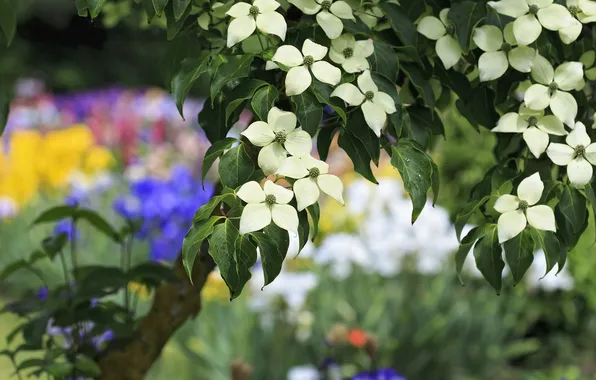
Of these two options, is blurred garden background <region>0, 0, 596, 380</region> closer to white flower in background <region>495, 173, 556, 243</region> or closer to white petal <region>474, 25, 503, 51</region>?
white petal <region>474, 25, 503, 51</region>

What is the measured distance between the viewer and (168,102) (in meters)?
6.62

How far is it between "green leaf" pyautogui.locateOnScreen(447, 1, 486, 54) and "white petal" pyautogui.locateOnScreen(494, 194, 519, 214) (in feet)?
0.70

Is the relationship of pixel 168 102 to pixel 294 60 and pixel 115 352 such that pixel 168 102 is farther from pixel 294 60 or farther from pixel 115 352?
pixel 294 60

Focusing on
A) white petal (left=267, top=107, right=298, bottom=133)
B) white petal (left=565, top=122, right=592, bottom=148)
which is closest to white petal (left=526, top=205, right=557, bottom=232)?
white petal (left=565, top=122, right=592, bottom=148)

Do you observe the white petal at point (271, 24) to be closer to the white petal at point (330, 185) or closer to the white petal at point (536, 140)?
the white petal at point (330, 185)

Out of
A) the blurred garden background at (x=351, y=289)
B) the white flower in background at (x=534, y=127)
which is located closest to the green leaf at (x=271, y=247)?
the white flower in background at (x=534, y=127)

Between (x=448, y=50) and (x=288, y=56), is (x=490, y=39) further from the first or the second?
(x=288, y=56)

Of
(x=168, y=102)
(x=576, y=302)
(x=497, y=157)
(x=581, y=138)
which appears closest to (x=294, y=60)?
(x=581, y=138)

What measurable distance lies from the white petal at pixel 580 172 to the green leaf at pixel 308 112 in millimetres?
324

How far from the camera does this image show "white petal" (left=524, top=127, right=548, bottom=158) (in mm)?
955

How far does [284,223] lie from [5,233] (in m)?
3.83

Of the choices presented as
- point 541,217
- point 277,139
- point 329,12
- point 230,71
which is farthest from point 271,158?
point 541,217

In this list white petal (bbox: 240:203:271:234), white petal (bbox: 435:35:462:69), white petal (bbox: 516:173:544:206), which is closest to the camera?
white petal (bbox: 240:203:271:234)

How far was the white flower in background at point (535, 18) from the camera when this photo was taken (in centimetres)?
95
